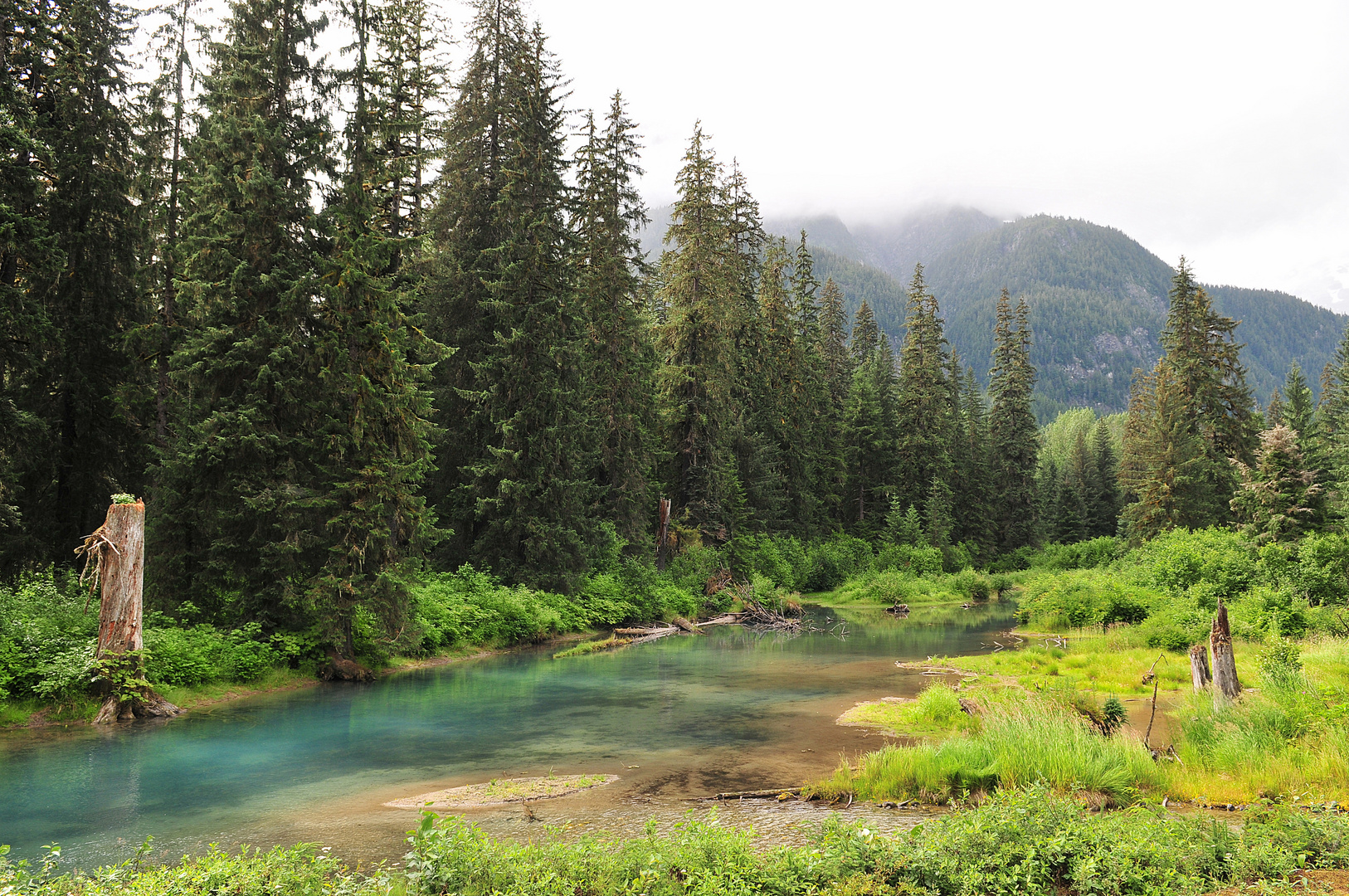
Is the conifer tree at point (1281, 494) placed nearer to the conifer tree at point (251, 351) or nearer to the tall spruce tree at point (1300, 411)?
the tall spruce tree at point (1300, 411)

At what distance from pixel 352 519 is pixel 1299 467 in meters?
33.2

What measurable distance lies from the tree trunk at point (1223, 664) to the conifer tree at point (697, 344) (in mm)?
29571

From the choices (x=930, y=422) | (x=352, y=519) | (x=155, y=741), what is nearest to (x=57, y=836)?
(x=155, y=741)

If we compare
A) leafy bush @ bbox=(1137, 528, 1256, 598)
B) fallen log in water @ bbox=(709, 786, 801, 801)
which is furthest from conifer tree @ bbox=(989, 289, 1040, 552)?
fallen log in water @ bbox=(709, 786, 801, 801)

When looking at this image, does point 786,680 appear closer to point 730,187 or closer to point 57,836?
point 57,836

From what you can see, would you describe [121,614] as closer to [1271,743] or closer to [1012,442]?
[1271,743]

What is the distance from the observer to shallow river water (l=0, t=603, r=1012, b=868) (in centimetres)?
941

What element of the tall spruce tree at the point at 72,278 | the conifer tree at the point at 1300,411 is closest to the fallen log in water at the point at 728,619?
the tall spruce tree at the point at 72,278

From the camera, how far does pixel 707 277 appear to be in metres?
40.5

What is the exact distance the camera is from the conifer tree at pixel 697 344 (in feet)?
133

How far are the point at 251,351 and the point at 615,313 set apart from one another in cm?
1939

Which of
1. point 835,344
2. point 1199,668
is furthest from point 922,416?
point 1199,668

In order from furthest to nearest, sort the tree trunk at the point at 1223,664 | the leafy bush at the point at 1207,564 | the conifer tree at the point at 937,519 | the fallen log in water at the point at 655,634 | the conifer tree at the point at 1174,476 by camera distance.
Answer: the conifer tree at the point at 937,519 → the conifer tree at the point at 1174,476 → the fallen log in water at the point at 655,634 → the leafy bush at the point at 1207,564 → the tree trunk at the point at 1223,664

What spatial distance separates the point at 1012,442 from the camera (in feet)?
229
